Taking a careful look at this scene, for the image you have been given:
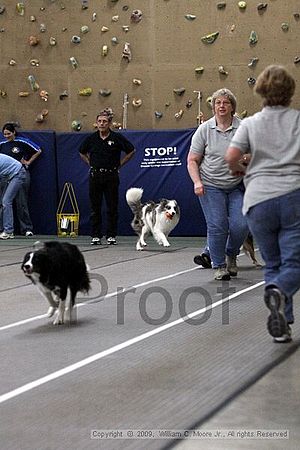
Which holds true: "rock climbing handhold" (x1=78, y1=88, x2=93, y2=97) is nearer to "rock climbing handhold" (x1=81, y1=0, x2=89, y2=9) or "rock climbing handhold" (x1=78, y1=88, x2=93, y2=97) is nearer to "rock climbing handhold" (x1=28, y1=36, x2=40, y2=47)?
"rock climbing handhold" (x1=28, y1=36, x2=40, y2=47)

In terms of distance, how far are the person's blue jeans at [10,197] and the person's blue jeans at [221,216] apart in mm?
7040

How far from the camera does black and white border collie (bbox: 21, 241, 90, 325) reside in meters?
6.85

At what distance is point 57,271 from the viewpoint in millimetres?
6859

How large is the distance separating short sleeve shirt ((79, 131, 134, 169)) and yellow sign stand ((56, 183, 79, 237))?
1.77m

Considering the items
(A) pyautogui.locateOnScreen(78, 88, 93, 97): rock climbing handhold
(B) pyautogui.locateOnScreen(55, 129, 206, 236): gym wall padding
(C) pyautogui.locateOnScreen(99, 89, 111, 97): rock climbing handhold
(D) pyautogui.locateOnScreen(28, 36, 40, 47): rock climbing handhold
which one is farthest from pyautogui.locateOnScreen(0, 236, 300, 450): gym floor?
(D) pyautogui.locateOnScreen(28, 36, 40, 47): rock climbing handhold

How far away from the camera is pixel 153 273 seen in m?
10.2

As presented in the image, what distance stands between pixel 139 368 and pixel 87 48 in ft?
43.7

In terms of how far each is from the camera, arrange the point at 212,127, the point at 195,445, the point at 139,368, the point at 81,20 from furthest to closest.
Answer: the point at 81,20 → the point at 212,127 → the point at 139,368 → the point at 195,445

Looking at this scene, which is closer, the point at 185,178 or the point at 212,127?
the point at 212,127

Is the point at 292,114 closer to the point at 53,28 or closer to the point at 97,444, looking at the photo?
the point at 97,444

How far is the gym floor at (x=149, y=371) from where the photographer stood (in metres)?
4.12

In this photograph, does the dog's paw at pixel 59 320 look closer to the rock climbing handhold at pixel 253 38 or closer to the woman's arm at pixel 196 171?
the woman's arm at pixel 196 171

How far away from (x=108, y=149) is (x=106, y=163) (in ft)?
0.67

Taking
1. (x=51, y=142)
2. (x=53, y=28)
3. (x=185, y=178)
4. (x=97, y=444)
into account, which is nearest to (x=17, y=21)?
(x=53, y=28)
